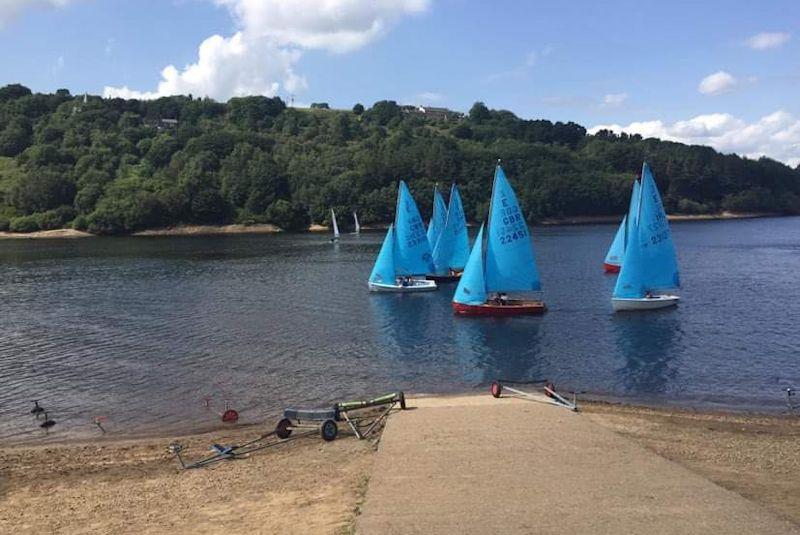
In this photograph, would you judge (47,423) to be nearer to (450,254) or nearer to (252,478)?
(252,478)

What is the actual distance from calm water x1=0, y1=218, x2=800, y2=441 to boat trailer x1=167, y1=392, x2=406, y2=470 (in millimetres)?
5142

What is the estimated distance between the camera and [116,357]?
4531 cm

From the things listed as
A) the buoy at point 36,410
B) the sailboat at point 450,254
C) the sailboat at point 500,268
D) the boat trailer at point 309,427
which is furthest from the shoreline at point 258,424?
the sailboat at point 450,254

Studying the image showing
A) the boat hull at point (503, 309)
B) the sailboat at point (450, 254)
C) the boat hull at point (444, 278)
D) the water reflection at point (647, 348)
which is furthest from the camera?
the sailboat at point (450, 254)

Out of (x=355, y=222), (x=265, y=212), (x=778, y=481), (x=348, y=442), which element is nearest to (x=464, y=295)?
(x=348, y=442)

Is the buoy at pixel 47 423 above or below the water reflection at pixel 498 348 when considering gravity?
below

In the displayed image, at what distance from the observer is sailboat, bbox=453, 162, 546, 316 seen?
181ft

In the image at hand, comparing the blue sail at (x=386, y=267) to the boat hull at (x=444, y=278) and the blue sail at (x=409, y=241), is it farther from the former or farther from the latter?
the boat hull at (x=444, y=278)

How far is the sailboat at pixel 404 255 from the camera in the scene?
69250 mm

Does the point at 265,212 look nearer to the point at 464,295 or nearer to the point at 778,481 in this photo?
the point at 464,295

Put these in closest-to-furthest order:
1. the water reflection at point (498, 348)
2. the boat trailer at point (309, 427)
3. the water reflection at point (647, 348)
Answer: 1. the boat trailer at point (309, 427)
2. the water reflection at point (647, 348)
3. the water reflection at point (498, 348)

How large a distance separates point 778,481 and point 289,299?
53.2m

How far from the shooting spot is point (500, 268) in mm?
56125

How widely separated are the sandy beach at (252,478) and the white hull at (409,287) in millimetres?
39644
